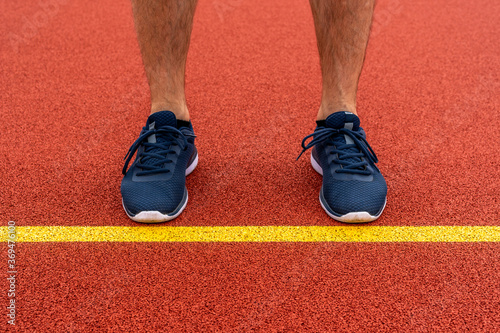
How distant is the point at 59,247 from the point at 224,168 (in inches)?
26.5

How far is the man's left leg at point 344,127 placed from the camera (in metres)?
1.46

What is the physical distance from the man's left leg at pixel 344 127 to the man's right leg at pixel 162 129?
1.59 feet

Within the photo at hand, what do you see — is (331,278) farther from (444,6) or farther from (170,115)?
(444,6)

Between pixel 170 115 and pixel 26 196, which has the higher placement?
pixel 170 115

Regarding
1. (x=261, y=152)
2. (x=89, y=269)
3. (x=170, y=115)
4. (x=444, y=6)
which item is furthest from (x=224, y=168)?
(x=444, y=6)

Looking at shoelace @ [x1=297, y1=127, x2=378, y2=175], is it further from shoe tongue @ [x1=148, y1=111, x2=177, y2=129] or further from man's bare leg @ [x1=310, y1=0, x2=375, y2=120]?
shoe tongue @ [x1=148, y1=111, x2=177, y2=129]

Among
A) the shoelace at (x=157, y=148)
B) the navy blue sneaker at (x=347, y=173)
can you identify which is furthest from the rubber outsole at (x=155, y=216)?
the navy blue sneaker at (x=347, y=173)

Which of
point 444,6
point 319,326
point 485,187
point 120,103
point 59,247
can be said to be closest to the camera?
point 319,326

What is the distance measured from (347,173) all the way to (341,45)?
47 cm

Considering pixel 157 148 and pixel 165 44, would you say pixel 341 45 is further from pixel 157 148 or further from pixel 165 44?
pixel 157 148

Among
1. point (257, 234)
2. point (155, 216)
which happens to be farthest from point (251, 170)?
point (155, 216)

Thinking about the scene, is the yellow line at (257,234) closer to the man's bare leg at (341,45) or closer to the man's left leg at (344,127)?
the man's left leg at (344,127)

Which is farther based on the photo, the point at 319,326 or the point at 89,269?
the point at 89,269

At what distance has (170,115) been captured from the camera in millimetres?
1576
